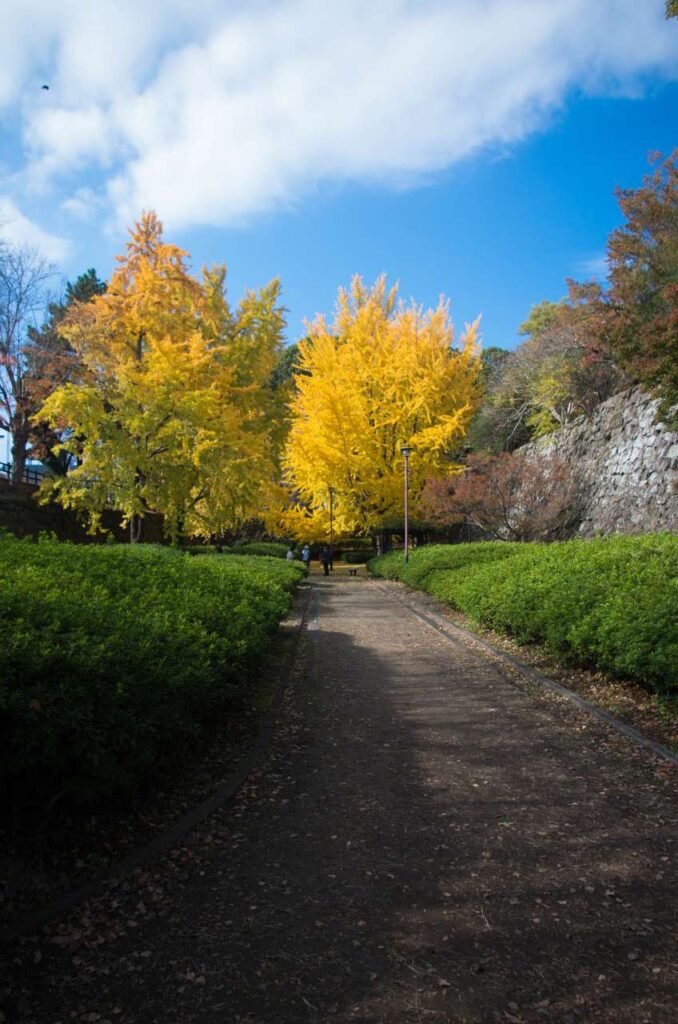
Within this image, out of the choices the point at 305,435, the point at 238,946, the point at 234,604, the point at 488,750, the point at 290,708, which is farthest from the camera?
the point at 305,435

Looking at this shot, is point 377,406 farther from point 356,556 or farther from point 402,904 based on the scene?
point 402,904

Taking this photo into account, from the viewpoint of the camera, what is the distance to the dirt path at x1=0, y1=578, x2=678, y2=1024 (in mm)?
1978

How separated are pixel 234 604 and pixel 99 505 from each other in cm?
1083

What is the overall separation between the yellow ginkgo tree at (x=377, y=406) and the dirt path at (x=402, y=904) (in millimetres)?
20567

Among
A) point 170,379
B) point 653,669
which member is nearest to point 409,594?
point 170,379

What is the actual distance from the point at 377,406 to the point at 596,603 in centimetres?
1956

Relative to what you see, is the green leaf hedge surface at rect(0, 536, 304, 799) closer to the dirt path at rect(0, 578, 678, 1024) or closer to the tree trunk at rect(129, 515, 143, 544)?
the dirt path at rect(0, 578, 678, 1024)

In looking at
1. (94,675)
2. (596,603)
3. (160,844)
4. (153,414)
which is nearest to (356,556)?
(153,414)

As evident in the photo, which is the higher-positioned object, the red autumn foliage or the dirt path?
the red autumn foliage

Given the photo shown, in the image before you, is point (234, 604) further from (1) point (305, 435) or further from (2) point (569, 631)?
(1) point (305, 435)

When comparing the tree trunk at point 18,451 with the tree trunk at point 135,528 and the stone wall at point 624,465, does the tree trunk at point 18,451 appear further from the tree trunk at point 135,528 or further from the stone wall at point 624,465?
the stone wall at point 624,465

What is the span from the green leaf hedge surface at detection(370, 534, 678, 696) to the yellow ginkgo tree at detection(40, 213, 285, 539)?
26.7 ft

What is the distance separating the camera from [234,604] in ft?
20.7

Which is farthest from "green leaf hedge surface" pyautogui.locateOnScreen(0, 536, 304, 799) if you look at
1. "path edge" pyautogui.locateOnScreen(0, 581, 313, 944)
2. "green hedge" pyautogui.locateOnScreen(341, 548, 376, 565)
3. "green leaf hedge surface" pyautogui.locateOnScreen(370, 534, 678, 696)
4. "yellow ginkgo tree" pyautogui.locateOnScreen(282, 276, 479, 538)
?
"green hedge" pyautogui.locateOnScreen(341, 548, 376, 565)
